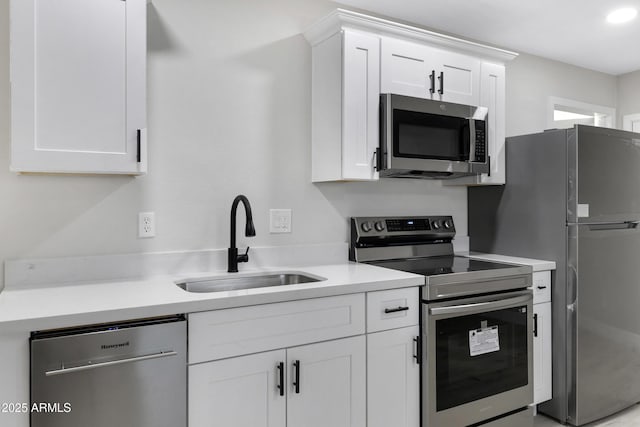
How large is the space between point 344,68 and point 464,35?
4.32ft

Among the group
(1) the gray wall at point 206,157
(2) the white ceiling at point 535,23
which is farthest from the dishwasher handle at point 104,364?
(2) the white ceiling at point 535,23

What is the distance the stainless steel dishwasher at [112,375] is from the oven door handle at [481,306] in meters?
1.13

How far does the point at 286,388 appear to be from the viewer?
68.6 inches

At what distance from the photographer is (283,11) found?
7.99 feet

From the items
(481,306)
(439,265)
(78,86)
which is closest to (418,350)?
(481,306)

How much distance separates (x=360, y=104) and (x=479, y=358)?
1.38m


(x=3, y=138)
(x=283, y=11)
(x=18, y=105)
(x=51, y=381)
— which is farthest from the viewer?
(x=283, y=11)

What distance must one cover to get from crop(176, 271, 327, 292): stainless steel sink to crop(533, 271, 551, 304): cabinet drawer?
1.31 m

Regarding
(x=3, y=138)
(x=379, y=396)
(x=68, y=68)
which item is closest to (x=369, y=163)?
(x=379, y=396)

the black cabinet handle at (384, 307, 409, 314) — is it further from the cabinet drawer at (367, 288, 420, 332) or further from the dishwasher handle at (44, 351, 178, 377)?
the dishwasher handle at (44, 351, 178, 377)

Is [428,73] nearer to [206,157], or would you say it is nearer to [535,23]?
[535,23]

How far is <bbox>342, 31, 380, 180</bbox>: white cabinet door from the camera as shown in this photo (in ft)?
7.41

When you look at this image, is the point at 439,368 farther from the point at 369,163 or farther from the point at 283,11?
the point at 283,11

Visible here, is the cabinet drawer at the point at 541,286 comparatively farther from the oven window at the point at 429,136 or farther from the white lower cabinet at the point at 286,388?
the white lower cabinet at the point at 286,388
